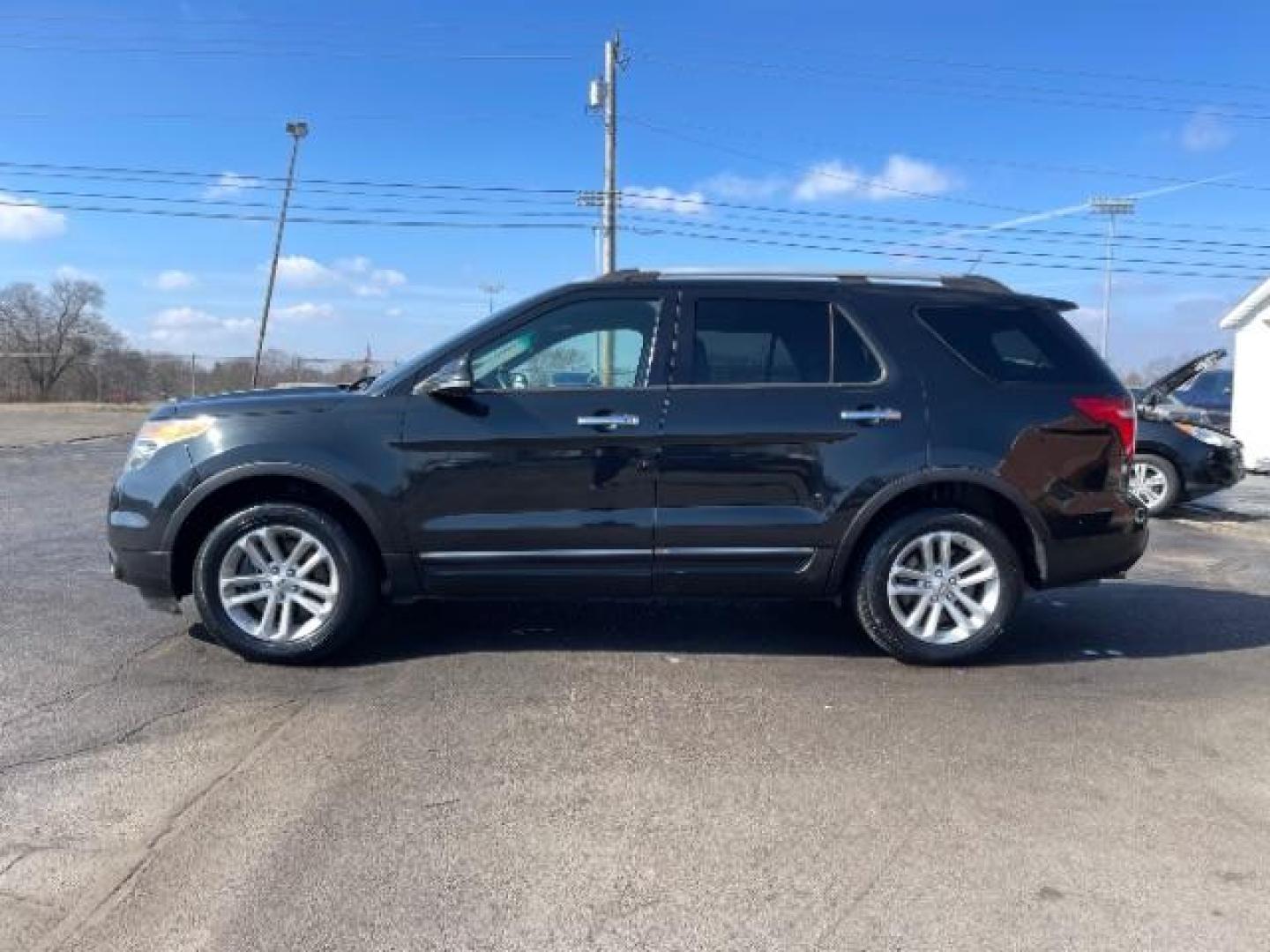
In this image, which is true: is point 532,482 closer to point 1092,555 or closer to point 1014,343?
point 1014,343

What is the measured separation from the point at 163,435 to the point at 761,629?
3.21 m

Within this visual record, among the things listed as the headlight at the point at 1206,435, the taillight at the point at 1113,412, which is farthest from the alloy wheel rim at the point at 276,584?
the headlight at the point at 1206,435

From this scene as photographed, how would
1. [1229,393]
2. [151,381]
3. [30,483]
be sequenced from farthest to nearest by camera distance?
[151,381]
[1229,393]
[30,483]

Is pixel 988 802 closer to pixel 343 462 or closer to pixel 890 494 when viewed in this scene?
pixel 890 494

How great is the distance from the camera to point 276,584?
16.2ft

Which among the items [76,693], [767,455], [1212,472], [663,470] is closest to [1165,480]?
[1212,472]

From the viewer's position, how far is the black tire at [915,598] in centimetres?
500

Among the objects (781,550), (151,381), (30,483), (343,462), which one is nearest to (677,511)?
A: (781,550)

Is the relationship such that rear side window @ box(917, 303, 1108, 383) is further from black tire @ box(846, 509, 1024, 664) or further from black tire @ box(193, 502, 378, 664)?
black tire @ box(193, 502, 378, 664)

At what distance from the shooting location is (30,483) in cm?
1288

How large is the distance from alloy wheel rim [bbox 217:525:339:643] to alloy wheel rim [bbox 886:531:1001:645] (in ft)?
8.85

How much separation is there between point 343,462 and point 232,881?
2.24 m

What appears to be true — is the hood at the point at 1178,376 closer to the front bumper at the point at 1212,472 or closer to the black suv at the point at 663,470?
the front bumper at the point at 1212,472

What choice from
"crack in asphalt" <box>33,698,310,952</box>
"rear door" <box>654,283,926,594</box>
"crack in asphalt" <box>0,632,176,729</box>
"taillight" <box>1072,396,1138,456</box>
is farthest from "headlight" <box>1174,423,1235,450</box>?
"crack in asphalt" <box>0,632,176,729</box>
